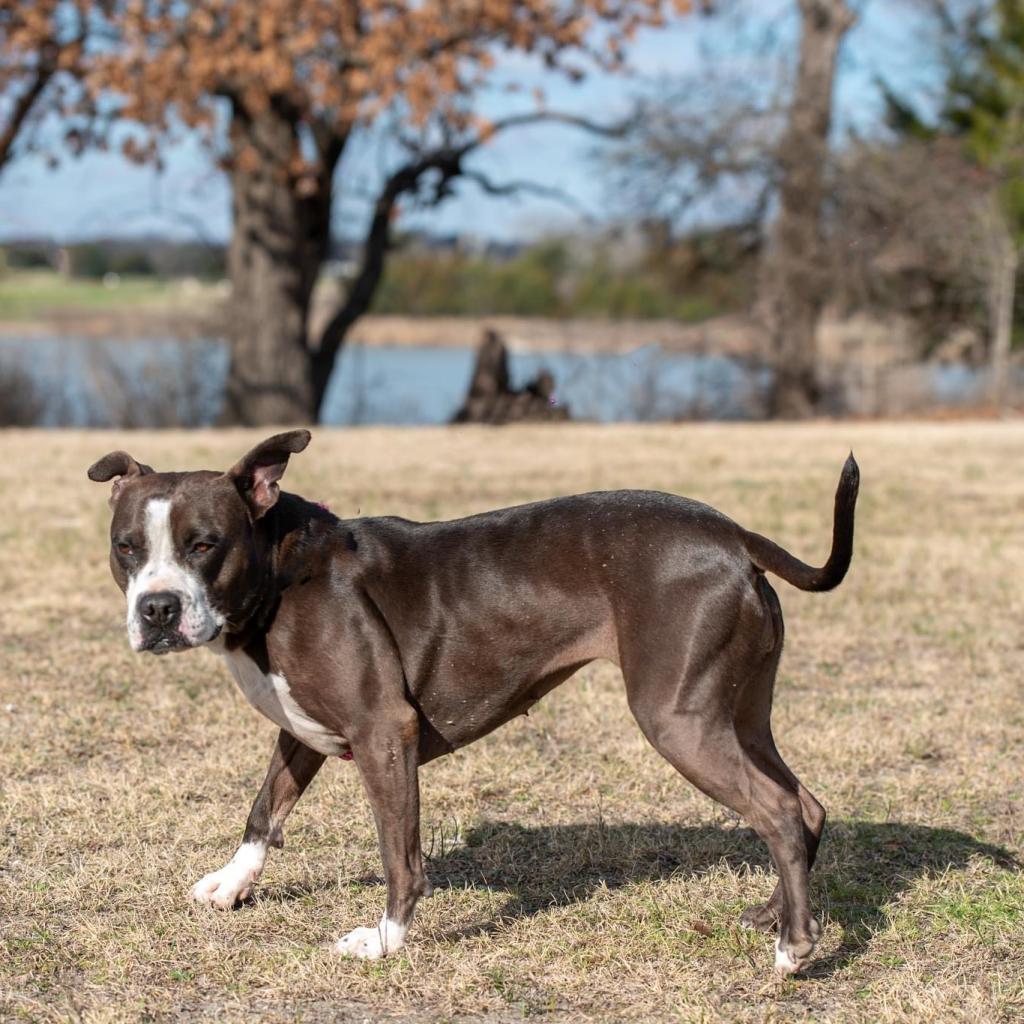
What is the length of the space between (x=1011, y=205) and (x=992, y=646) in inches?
747

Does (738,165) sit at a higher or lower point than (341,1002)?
higher

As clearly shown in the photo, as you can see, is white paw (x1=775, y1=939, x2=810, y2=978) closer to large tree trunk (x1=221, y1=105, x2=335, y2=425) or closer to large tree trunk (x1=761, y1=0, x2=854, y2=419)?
large tree trunk (x1=221, y1=105, x2=335, y2=425)

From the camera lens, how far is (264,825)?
4.67 meters

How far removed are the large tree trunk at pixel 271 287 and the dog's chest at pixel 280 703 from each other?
16.6 metres

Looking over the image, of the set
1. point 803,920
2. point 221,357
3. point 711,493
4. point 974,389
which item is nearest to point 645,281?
point 974,389

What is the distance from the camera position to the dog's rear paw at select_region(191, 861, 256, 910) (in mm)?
4625

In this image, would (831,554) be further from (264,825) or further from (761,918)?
(264,825)

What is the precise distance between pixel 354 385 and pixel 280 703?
18.7 meters

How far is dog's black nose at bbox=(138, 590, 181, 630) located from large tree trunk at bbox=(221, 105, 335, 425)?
1682 centimetres

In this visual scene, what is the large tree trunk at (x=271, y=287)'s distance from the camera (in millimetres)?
20391

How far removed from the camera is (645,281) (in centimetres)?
2711

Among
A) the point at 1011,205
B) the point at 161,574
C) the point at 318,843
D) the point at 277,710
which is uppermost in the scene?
the point at 1011,205

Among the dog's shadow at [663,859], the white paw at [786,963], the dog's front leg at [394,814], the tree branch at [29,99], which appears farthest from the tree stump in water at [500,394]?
the white paw at [786,963]

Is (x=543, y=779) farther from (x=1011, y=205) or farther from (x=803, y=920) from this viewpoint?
(x=1011, y=205)
